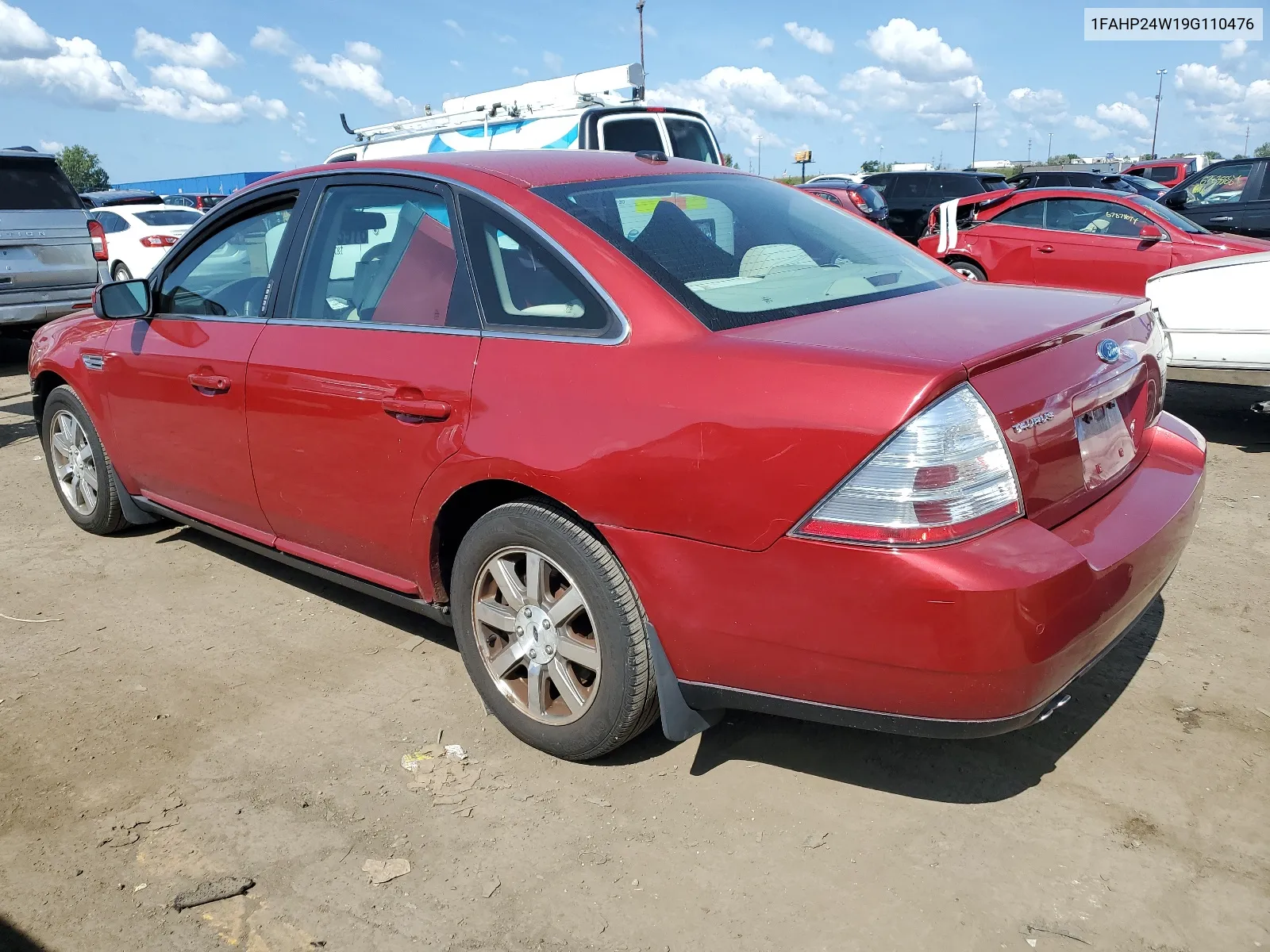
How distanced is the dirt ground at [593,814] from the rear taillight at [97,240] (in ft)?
25.0

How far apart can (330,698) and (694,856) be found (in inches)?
58.1

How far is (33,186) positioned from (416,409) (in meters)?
8.82

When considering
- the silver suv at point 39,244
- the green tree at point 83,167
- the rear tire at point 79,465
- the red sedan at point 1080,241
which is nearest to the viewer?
the rear tire at point 79,465

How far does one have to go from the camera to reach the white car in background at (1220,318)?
19.5 feet

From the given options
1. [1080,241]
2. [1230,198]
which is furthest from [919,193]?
[1080,241]

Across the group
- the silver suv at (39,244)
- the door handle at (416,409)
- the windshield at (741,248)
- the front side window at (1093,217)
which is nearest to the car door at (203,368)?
the door handle at (416,409)

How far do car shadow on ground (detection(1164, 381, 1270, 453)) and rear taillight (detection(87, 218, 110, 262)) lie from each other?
966 cm

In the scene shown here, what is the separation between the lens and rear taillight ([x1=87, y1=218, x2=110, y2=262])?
33.6 ft

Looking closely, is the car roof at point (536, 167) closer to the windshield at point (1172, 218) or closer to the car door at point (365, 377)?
the car door at point (365, 377)

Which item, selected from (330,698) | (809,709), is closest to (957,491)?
(809,709)

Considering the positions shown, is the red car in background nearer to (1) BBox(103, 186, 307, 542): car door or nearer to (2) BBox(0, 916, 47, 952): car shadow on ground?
(1) BBox(103, 186, 307, 542): car door

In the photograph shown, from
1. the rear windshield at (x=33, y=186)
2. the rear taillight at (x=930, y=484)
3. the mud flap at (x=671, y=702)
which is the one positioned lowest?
the mud flap at (x=671, y=702)

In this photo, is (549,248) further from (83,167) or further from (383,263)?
(83,167)

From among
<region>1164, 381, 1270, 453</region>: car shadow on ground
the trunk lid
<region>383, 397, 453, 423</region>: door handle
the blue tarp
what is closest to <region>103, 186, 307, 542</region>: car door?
<region>383, 397, 453, 423</region>: door handle
